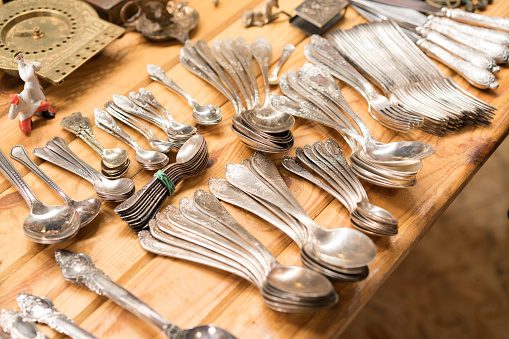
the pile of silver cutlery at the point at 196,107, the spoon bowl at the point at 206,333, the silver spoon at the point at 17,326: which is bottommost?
the silver spoon at the point at 17,326

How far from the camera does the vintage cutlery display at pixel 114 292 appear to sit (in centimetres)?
76

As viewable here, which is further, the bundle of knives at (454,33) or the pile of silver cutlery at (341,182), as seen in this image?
the bundle of knives at (454,33)

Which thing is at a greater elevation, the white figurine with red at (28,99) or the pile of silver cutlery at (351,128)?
the pile of silver cutlery at (351,128)

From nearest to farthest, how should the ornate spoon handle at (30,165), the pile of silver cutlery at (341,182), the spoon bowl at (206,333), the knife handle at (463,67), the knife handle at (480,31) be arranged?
1. the spoon bowl at (206,333)
2. the pile of silver cutlery at (341,182)
3. the ornate spoon handle at (30,165)
4. the knife handle at (463,67)
5. the knife handle at (480,31)

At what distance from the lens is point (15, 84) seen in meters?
1.27

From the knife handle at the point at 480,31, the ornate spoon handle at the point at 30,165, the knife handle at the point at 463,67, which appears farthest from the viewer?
the knife handle at the point at 480,31

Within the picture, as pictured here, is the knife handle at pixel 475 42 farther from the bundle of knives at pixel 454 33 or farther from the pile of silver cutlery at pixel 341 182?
the pile of silver cutlery at pixel 341 182

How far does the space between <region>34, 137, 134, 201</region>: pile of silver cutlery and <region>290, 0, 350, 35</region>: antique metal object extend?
2.56 ft

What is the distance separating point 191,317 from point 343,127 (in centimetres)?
59

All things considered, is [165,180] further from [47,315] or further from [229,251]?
[47,315]

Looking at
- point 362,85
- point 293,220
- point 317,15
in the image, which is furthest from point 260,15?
point 293,220

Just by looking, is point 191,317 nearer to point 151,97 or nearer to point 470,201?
point 151,97

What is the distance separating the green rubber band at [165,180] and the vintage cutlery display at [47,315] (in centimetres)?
32

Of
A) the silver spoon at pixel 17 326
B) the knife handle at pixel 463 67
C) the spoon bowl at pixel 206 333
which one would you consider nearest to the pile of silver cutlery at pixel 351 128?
the knife handle at pixel 463 67
